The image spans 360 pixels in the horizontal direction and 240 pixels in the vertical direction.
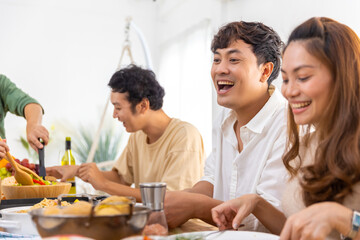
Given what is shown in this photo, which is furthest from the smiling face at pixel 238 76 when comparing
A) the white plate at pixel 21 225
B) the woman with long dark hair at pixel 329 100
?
the white plate at pixel 21 225

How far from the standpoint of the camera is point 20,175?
2.01m

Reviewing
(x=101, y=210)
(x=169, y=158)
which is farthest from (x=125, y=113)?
(x=101, y=210)

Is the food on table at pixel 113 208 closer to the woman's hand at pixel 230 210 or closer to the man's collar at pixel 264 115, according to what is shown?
the woman's hand at pixel 230 210

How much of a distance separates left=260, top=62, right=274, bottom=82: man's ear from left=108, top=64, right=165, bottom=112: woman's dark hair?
3.70 feet

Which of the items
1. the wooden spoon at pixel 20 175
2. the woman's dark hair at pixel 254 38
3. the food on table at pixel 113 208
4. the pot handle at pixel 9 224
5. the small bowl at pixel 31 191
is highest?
the woman's dark hair at pixel 254 38

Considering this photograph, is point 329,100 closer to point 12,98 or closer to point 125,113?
point 125,113

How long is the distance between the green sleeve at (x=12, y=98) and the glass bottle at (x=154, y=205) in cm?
217

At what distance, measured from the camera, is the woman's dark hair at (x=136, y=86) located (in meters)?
3.02

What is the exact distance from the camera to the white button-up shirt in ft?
5.86

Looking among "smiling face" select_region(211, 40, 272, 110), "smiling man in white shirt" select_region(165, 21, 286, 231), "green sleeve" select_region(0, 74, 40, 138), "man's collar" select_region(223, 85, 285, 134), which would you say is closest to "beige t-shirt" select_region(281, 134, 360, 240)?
"smiling man in white shirt" select_region(165, 21, 286, 231)

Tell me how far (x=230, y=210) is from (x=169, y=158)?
1.38 meters

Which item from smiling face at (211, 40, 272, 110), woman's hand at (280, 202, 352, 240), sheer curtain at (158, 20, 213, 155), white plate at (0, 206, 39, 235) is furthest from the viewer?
sheer curtain at (158, 20, 213, 155)

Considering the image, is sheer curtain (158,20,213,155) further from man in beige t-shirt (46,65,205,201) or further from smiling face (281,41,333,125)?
smiling face (281,41,333,125)

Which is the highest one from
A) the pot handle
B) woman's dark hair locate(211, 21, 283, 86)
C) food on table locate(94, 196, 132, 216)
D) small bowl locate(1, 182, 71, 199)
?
woman's dark hair locate(211, 21, 283, 86)
